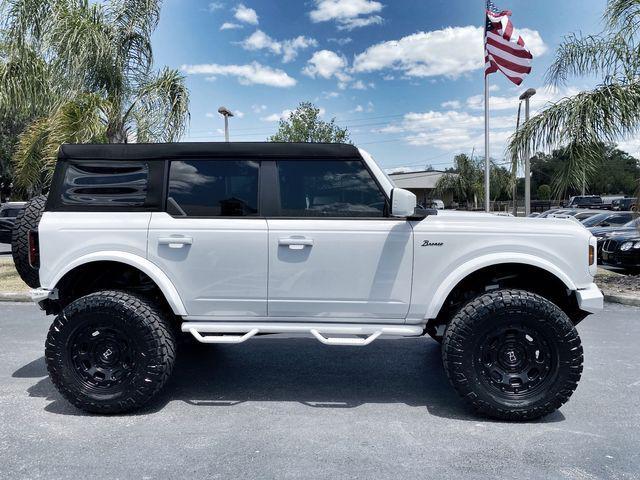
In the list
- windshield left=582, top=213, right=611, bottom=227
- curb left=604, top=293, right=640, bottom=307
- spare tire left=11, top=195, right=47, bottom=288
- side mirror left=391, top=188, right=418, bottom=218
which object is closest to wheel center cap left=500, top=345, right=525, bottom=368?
side mirror left=391, top=188, right=418, bottom=218

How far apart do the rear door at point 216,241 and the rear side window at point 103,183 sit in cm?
28

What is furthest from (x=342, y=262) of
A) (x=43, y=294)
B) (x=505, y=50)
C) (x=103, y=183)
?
(x=505, y=50)

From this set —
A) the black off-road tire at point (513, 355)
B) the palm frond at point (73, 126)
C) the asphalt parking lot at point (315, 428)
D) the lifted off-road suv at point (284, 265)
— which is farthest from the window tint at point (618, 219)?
the palm frond at point (73, 126)

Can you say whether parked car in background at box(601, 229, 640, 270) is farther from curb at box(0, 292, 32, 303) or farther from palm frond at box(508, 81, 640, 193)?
curb at box(0, 292, 32, 303)

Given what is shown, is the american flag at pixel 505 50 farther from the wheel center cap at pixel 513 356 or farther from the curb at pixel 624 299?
the wheel center cap at pixel 513 356

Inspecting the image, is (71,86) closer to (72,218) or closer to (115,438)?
(72,218)

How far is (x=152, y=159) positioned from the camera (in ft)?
12.6

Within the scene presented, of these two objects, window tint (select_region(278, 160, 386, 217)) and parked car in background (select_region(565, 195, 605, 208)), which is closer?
window tint (select_region(278, 160, 386, 217))

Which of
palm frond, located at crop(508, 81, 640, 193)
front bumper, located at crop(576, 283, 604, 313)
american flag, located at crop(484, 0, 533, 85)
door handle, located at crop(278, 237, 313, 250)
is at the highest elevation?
american flag, located at crop(484, 0, 533, 85)

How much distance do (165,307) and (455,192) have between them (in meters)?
45.7

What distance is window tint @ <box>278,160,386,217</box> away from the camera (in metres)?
3.74

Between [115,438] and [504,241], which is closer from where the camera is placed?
[115,438]

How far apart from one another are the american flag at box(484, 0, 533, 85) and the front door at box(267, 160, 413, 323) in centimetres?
1090

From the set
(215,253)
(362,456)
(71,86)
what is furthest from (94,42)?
(362,456)
